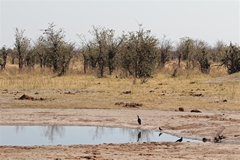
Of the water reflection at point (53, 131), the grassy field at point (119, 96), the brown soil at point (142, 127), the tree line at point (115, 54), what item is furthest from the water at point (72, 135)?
the tree line at point (115, 54)

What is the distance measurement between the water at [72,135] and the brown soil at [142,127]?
547mm

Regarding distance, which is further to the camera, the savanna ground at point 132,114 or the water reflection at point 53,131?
the water reflection at point 53,131

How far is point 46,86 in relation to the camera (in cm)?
2500

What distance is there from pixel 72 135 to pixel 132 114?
4090mm

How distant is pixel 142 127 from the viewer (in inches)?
534

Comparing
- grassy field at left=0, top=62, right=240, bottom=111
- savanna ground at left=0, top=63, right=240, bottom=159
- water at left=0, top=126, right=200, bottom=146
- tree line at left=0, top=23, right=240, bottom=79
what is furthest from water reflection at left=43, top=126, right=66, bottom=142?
tree line at left=0, top=23, right=240, bottom=79

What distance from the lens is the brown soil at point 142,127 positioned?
360 inches

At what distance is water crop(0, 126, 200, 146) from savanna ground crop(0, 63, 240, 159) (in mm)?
615

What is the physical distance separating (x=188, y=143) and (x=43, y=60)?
1593 inches

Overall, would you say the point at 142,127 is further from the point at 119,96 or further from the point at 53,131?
the point at 119,96

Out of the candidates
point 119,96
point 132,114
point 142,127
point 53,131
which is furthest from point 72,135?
point 119,96

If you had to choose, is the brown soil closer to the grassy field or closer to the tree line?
the grassy field

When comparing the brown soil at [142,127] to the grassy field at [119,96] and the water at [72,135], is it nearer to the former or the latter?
the water at [72,135]

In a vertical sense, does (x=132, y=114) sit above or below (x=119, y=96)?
below
